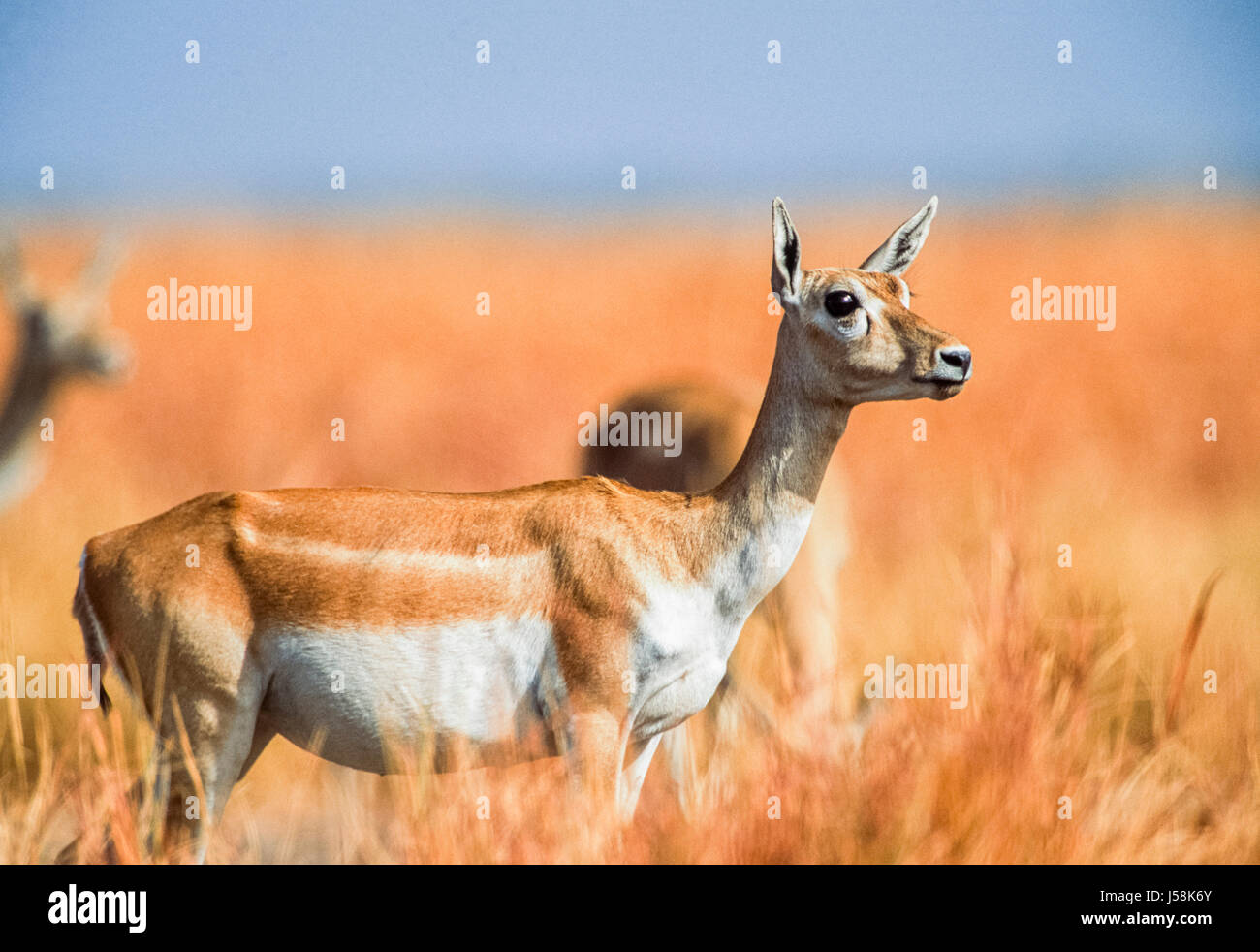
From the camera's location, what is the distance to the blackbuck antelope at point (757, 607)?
6.57m

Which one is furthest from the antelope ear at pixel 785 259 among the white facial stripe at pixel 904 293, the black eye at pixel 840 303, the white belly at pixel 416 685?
the white belly at pixel 416 685

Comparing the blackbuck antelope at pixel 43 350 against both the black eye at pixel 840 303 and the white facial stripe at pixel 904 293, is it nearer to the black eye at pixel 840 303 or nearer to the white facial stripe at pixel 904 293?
the black eye at pixel 840 303

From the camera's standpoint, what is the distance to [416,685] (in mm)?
5113

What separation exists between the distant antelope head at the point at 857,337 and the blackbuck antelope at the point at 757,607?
50.2 inches

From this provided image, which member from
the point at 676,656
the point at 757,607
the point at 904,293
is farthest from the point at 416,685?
the point at 757,607

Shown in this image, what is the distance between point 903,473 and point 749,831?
28.4 ft

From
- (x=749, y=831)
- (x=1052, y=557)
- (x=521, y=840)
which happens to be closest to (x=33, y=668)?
(x=521, y=840)

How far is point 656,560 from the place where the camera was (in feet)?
17.5

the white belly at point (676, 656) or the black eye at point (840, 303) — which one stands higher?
the black eye at point (840, 303)

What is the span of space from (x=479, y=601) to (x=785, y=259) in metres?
1.92

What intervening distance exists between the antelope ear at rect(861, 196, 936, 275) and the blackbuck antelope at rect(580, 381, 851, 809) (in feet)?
3.67

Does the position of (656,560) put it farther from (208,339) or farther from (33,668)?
(208,339)

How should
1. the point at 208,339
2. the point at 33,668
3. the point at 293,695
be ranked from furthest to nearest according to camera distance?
1. the point at 208,339
2. the point at 33,668
3. the point at 293,695

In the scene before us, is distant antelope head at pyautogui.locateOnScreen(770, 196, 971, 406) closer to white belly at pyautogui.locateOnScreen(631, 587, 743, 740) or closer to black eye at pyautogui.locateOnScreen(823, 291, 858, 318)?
black eye at pyautogui.locateOnScreen(823, 291, 858, 318)
